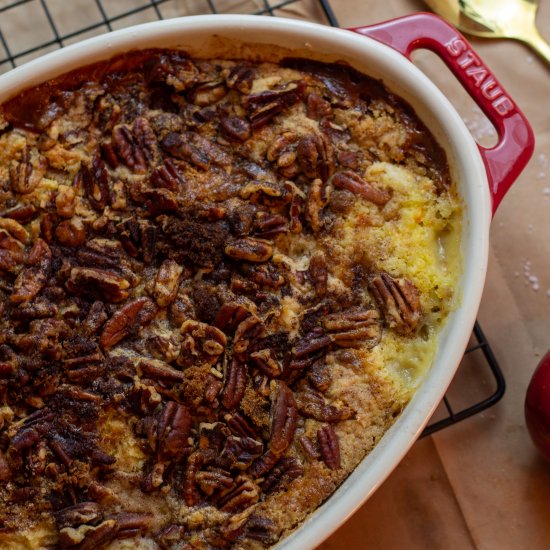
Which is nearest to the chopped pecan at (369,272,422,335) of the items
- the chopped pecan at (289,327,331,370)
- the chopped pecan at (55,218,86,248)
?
the chopped pecan at (289,327,331,370)

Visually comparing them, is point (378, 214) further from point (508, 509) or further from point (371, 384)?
point (508, 509)

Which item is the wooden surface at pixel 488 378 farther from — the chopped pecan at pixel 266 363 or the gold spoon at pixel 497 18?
the chopped pecan at pixel 266 363

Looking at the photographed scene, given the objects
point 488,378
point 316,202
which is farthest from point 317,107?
point 488,378

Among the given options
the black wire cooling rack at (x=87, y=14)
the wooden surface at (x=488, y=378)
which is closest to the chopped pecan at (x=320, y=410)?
the wooden surface at (x=488, y=378)

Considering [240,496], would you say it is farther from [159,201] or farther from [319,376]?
[159,201]

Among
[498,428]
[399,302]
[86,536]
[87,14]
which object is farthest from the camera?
[87,14]

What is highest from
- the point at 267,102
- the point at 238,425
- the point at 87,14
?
the point at 87,14
